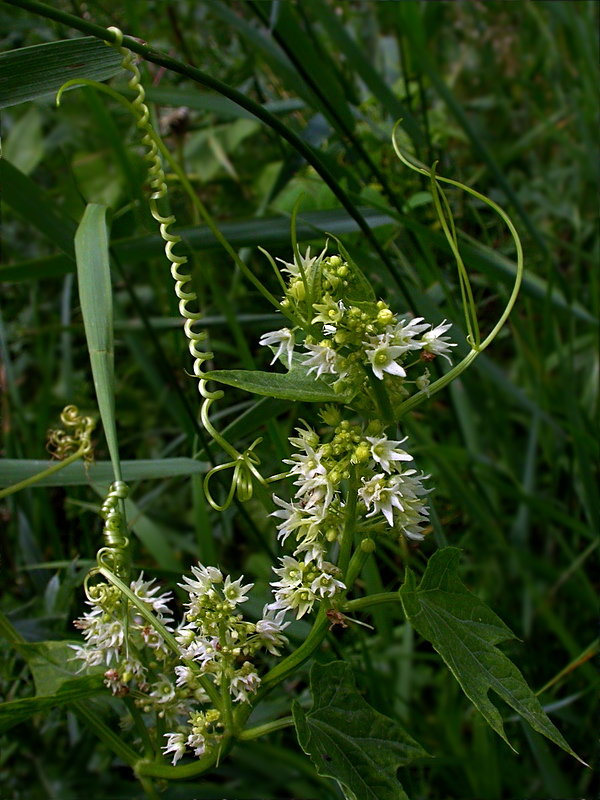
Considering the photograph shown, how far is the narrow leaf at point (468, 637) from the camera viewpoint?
0.44 m

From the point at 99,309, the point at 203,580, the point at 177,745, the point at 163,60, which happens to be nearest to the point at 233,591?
the point at 203,580

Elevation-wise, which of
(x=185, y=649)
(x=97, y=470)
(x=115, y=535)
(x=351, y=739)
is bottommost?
(x=351, y=739)

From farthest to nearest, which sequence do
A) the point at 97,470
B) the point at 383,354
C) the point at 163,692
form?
1. the point at 97,470
2. the point at 163,692
3. the point at 383,354

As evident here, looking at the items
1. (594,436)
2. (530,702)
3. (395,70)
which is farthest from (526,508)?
(395,70)

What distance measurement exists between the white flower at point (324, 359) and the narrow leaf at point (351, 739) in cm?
21

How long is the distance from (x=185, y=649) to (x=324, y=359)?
23 centimetres

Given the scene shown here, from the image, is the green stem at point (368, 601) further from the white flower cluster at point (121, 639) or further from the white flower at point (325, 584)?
the white flower cluster at point (121, 639)

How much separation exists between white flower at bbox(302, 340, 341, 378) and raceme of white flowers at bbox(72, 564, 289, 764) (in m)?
0.16

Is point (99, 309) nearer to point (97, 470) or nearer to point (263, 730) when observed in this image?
point (97, 470)

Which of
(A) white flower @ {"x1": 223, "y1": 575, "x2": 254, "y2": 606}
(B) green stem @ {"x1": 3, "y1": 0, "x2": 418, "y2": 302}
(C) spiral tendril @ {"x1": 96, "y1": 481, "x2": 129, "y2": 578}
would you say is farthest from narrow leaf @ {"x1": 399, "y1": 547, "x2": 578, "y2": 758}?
(B) green stem @ {"x1": 3, "y1": 0, "x2": 418, "y2": 302}

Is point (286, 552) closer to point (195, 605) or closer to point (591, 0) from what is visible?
point (195, 605)

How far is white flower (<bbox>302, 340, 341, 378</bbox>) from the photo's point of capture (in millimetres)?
460

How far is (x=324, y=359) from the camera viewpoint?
1.53 feet

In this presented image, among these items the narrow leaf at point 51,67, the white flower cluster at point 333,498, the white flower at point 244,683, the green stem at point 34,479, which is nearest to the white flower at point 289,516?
the white flower cluster at point 333,498
